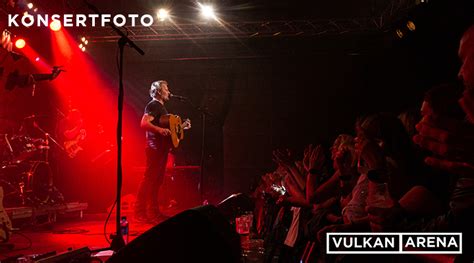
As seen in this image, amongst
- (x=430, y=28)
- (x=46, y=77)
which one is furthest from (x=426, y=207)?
(x=46, y=77)

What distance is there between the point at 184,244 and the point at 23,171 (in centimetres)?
645

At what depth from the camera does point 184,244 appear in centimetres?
80

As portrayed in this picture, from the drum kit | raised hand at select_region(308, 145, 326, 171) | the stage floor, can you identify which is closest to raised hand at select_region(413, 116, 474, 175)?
raised hand at select_region(308, 145, 326, 171)

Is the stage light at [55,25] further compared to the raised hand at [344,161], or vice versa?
the stage light at [55,25]

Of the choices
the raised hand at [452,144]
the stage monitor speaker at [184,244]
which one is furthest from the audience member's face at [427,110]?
the stage monitor speaker at [184,244]

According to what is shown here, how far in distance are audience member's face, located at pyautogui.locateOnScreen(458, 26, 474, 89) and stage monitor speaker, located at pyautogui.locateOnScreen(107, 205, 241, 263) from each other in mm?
890

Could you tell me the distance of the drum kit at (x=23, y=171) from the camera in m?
6.09

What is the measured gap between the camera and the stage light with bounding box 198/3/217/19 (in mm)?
8337

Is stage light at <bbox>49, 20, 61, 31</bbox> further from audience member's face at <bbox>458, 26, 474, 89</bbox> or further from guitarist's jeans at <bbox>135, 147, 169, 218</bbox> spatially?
audience member's face at <bbox>458, 26, 474, 89</bbox>

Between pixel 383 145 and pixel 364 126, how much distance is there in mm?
347

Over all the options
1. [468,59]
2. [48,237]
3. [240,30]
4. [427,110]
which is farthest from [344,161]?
[240,30]

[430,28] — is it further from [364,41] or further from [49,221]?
[49,221]

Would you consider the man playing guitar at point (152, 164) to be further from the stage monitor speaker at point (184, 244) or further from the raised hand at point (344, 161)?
the stage monitor speaker at point (184, 244)

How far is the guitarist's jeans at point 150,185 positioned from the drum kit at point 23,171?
193 centimetres
